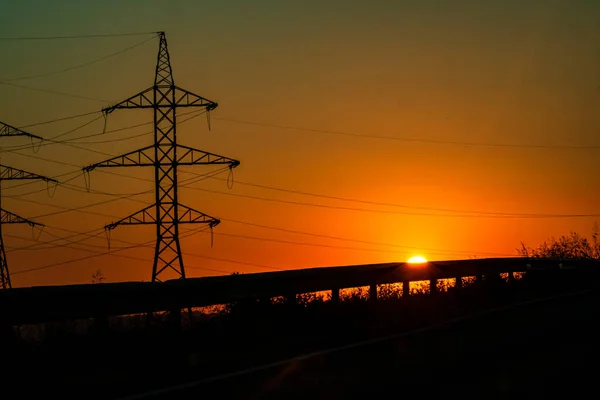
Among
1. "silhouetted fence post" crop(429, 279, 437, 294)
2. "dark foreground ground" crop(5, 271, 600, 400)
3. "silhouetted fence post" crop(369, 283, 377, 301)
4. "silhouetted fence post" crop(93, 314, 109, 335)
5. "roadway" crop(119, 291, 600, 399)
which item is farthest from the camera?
"silhouetted fence post" crop(429, 279, 437, 294)

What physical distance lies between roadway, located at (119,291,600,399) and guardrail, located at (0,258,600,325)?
3352 mm

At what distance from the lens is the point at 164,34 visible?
41.6m

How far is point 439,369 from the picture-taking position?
31.5ft

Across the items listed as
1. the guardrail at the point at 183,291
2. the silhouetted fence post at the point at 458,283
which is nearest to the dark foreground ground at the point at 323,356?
the guardrail at the point at 183,291

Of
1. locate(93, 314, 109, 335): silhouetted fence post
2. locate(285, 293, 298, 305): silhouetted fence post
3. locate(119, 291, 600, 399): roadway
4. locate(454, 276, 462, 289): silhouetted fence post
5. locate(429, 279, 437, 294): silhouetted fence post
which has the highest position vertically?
locate(454, 276, 462, 289): silhouetted fence post

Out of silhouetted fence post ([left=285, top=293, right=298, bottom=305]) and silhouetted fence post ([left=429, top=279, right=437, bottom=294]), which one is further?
silhouetted fence post ([left=429, top=279, right=437, bottom=294])

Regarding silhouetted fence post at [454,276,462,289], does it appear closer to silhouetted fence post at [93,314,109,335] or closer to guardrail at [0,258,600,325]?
guardrail at [0,258,600,325]

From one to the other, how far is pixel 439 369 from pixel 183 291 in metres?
5.34

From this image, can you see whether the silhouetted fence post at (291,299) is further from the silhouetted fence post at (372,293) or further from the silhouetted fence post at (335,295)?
the silhouetted fence post at (372,293)

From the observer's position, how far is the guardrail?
38.9 ft

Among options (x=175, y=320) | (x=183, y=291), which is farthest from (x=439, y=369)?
(x=183, y=291)

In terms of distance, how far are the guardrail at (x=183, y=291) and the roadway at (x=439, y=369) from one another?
335cm

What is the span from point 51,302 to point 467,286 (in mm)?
13625

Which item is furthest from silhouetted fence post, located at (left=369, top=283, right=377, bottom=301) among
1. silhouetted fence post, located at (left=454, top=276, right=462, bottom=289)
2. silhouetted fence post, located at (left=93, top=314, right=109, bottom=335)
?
silhouetted fence post, located at (left=93, top=314, right=109, bottom=335)
